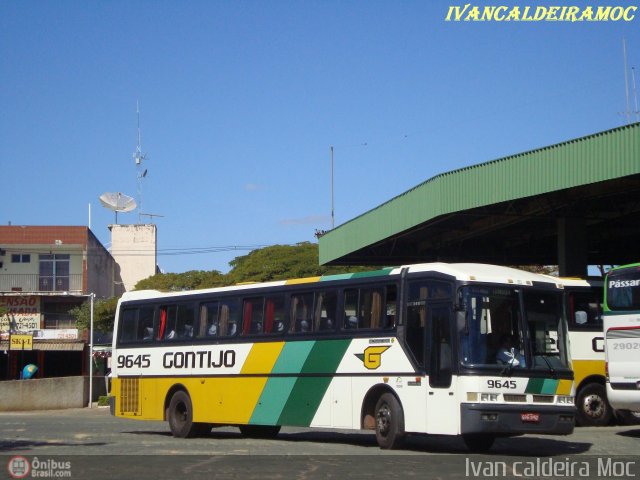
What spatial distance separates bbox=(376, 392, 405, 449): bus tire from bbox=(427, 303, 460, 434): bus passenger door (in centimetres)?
66

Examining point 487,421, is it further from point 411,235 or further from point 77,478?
point 411,235

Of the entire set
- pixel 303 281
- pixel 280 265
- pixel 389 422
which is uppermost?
pixel 280 265

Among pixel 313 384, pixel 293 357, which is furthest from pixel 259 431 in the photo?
pixel 313 384

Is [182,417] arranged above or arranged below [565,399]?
below

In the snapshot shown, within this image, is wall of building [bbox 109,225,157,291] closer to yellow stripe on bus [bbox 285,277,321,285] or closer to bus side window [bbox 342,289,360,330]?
yellow stripe on bus [bbox 285,277,321,285]

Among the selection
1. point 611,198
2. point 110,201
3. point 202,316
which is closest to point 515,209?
point 611,198

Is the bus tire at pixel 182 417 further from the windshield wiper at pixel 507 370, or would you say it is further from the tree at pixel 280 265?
the tree at pixel 280 265

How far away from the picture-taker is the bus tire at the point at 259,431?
825 inches

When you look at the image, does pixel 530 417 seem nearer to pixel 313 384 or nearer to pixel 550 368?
pixel 550 368

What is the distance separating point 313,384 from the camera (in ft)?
59.4

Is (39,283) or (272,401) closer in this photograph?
(272,401)

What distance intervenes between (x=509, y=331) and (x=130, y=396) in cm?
1006

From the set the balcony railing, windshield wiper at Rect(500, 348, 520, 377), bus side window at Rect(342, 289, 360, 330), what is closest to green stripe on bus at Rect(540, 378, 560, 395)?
windshield wiper at Rect(500, 348, 520, 377)

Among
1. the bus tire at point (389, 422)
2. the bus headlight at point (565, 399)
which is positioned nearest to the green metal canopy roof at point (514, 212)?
the bus headlight at point (565, 399)
